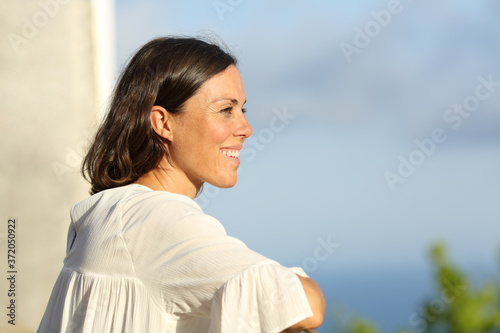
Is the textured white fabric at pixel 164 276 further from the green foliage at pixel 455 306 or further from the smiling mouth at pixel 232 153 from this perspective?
the green foliage at pixel 455 306

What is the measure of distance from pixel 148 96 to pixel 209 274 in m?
0.48

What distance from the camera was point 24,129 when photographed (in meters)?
2.74

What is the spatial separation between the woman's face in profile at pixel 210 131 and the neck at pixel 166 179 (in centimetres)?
2

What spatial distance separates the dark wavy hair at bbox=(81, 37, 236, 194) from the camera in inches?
49.6

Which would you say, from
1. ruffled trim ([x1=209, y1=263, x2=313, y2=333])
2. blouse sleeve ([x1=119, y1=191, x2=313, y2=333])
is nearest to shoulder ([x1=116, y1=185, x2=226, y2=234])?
blouse sleeve ([x1=119, y1=191, x2=313, y2=333])

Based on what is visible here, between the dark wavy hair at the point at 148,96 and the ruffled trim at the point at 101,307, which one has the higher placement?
the dark wavy hair at the point at 148,96

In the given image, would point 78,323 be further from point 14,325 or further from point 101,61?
point 101,61

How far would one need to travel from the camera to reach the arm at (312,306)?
0.95 meters

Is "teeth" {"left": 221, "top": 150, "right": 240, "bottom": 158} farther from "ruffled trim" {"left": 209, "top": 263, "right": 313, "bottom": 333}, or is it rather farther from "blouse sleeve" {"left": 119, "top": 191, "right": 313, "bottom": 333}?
"ruffled trim" {"left": 209, "top": 263, "right": 313, "bottom": 333}

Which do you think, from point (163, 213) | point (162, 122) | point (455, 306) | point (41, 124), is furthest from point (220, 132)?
point (455, 306)

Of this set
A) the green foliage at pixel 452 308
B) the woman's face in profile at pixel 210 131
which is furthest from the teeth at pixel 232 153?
the green foliage at pixel 452 308

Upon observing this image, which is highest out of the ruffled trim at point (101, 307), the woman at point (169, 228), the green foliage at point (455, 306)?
the woman at point (169, 228)

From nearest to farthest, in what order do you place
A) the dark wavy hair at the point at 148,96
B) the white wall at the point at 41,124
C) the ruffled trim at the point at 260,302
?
the ruffled trim at the point at 260,302
the dark wavy hair at the point at 148,96
the white wall at the point at 41,124

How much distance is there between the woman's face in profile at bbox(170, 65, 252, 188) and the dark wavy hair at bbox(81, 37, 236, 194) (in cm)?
2
